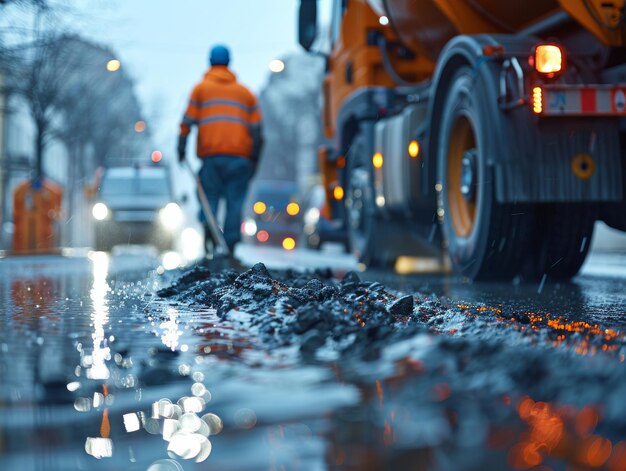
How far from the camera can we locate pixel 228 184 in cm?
1194

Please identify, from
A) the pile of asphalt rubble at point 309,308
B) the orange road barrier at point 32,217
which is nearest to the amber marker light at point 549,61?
the pile of asphalt rubble at point 309,308

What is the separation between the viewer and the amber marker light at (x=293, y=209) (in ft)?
97.9

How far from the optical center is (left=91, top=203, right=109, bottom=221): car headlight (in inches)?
895

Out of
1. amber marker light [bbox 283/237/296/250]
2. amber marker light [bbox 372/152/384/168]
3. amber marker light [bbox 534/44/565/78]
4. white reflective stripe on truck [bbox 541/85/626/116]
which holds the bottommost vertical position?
amber marker light [bbox 283/237/296/250]

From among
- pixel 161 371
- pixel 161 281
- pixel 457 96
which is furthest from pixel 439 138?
pixel 161 371

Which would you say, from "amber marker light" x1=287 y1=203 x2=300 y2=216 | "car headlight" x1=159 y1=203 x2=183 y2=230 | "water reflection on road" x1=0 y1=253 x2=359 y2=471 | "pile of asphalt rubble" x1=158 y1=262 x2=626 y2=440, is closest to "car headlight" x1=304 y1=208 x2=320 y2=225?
"car headlight" x1=159 y1=203 x2=183 y2=230

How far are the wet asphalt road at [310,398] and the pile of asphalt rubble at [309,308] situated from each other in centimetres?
5

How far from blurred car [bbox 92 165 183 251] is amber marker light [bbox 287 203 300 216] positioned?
6532 mm

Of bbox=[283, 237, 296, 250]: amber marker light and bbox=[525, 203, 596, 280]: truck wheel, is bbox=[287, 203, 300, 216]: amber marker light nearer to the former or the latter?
bbox=[283, 237, 296, 250]: amber marker light

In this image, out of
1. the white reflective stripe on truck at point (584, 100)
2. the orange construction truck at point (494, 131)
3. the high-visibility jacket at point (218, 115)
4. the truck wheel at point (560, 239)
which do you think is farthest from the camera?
the high-visibility jacket at point (218, 115)

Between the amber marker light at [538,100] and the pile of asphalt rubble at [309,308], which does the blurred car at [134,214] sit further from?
the amber marker light at [538,100]

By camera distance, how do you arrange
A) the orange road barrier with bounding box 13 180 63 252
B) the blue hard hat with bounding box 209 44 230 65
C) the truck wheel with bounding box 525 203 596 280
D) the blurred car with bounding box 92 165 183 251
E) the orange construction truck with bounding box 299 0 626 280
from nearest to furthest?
the orange construction truck with bounding box 299 0 626 280
the truck wheel with bounding box 525 203 596 280
the blue hard hat with bounding box 209 44 230 65
the blurred car with bounding box 92 165 183 251
the orange road barrier with bounding box 13 180 63 252

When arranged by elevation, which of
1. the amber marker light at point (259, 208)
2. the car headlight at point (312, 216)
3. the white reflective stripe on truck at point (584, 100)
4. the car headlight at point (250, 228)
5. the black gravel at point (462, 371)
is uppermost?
the white reflective stripe on truck at point (584, 100)

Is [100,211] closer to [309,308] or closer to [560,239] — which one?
[560,239]
